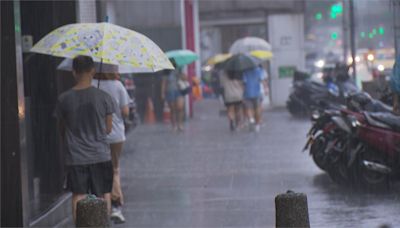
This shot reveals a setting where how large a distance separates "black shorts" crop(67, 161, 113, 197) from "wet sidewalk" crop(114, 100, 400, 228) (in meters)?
0.99

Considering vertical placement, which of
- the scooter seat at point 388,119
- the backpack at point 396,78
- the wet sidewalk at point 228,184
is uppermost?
the backpack at point 396,78

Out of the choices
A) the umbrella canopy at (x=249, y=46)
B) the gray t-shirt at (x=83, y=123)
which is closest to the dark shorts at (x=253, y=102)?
the umbrella canopy at (x=249, y=46)

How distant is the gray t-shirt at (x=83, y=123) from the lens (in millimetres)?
6926

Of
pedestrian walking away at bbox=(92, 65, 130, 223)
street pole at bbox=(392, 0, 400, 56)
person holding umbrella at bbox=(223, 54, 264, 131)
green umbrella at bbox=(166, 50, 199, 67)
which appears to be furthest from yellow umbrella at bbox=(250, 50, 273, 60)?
pedestrian walking away at bbox=(92, 65, 130, 223)

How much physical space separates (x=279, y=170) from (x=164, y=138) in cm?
531

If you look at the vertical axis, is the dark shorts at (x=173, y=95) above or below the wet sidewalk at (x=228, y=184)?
above

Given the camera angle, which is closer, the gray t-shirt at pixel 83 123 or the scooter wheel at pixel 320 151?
the gray t-shirt at pixel 83 123

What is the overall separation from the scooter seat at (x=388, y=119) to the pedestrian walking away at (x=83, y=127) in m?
3.63

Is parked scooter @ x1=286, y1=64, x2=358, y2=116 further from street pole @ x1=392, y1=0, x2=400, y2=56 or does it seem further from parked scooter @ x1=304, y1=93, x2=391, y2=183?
street pole @ x1=392, y1=0, x2=400, y2=56

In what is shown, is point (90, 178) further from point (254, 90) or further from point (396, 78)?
point (254, 90)

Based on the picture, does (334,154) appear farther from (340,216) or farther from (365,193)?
(340,216)

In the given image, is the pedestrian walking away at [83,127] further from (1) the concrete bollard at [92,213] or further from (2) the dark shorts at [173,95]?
(2) the dark shorts at [173,95]

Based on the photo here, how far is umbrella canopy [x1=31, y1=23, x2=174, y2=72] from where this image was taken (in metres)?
7.09

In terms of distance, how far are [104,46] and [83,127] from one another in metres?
0.78
